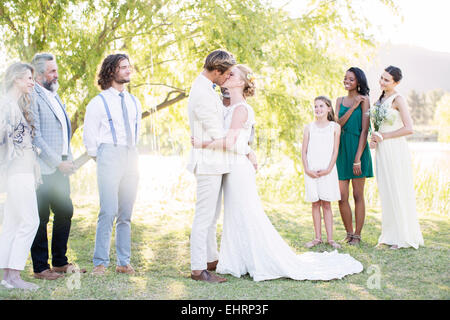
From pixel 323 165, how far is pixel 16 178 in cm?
314

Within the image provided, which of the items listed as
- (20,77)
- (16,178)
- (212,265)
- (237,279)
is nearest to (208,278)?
(237,279)

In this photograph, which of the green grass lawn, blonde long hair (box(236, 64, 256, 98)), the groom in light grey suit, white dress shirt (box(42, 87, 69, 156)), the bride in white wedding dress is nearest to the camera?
the green grass lawn

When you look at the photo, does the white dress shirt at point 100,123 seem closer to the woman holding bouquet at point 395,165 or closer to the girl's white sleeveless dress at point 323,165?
the girl's white sleeveless dress at point 323,165

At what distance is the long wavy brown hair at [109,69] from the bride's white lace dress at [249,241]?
105 cm

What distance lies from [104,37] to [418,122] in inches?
2779

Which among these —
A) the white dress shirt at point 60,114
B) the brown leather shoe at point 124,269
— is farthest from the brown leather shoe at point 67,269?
the white dress shirt at point 60,114

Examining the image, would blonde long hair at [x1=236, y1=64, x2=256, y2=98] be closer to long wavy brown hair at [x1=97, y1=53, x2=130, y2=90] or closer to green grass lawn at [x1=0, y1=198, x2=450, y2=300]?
long wavy brown hair at [x1=97, y1=53, x2=130, y2=90]

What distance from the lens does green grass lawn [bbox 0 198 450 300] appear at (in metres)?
3.58

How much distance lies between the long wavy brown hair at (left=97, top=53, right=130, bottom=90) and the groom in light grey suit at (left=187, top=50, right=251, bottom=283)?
75 centimetres

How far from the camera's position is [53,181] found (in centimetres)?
409

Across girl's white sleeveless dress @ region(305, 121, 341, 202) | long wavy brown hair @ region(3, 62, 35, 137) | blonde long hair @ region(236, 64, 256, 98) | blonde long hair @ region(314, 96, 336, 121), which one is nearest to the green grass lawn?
girl's white sleeveless dress @ region(305, 121, 341, 202)

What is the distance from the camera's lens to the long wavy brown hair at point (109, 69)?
4.15 metres

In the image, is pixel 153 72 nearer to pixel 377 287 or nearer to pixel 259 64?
pixel 259 64
